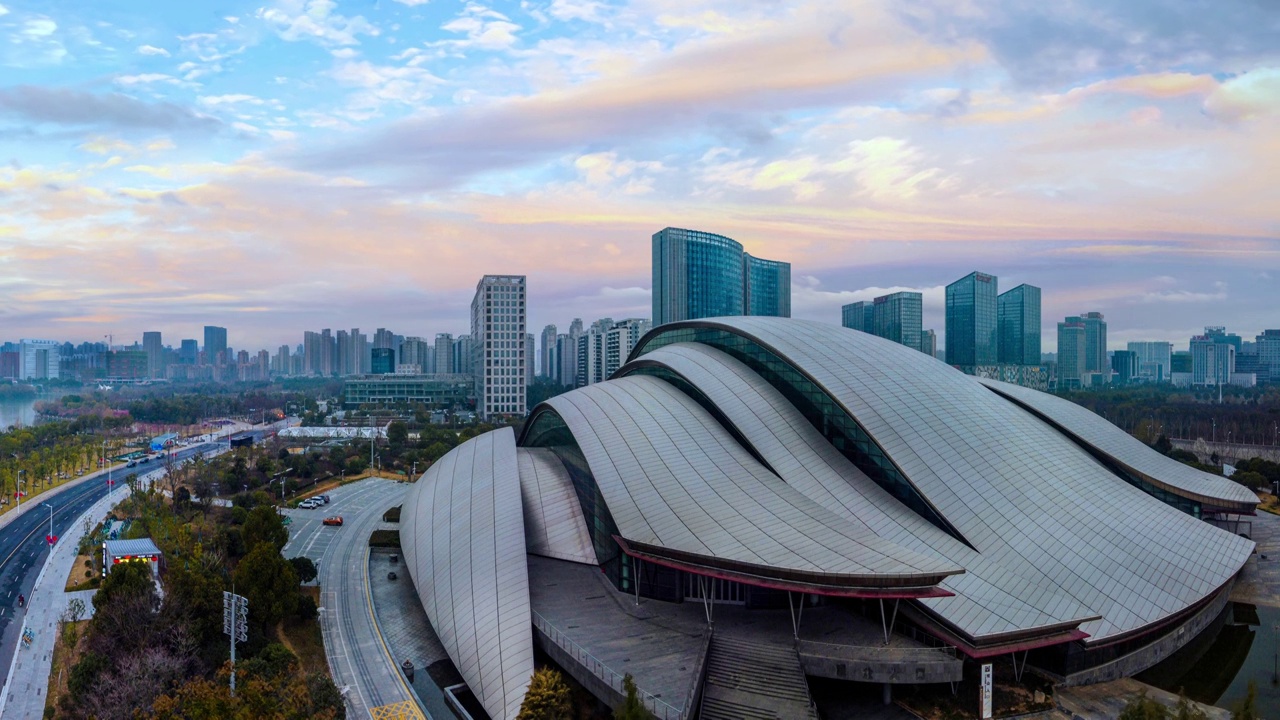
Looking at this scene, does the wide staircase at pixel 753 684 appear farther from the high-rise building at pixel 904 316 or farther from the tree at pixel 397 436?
the high-rise building at pixel 904 316

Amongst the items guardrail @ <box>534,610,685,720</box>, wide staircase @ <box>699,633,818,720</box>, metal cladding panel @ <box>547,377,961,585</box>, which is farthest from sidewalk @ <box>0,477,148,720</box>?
wide staircase @ <box>699,633,818,720</box>

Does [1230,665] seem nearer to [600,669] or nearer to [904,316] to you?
[600,669]

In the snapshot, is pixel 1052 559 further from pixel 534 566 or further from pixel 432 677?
pixel 432 677

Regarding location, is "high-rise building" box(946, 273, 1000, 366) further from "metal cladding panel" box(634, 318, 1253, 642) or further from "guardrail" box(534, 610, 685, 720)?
"guardrail" box(534, 610, 685, 720)

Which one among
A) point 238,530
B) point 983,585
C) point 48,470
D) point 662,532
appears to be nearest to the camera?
point 983,585

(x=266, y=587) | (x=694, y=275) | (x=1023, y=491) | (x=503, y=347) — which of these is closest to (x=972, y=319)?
(x=694, y=275)

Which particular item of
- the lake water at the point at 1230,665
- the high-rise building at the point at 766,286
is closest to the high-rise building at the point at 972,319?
the high-rise building at the point at 766,286

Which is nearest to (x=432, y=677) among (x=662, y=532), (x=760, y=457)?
(x=662, y=532)
